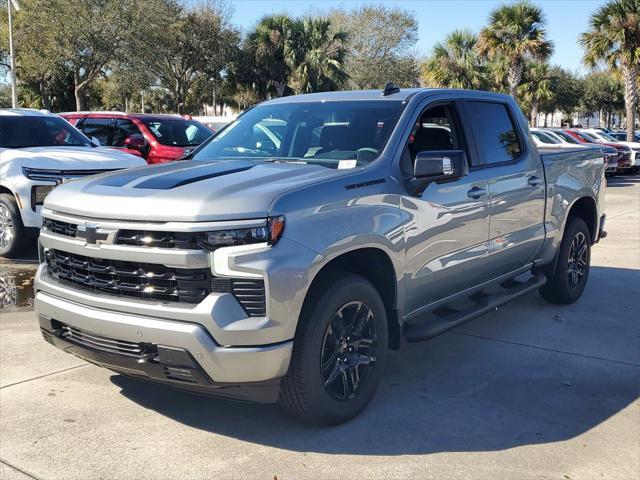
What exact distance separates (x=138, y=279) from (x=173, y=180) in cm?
65

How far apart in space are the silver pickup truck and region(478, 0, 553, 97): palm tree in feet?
87.8

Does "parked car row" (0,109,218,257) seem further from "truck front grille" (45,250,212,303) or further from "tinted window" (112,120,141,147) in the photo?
"truck front grille" (45,250,212,303)

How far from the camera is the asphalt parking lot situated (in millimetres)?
3580

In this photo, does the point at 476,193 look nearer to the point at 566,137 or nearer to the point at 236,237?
the point at 236,237

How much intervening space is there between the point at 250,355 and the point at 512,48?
2967 centimetres

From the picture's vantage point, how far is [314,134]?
15.8 feet

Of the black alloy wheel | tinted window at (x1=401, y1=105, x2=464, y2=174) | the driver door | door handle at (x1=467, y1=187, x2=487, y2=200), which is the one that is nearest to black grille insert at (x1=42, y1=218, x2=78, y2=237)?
the black alloy wheel

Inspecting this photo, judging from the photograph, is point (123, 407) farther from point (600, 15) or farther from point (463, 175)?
point (600, 15)

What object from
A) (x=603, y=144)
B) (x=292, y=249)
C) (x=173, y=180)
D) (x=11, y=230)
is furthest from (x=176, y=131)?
(x=603, y=144)

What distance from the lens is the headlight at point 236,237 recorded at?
343 cm

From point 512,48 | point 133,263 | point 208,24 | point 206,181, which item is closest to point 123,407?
point 133,263

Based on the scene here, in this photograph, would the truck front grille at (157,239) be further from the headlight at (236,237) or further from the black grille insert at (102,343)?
the black grille insert at (102,343)

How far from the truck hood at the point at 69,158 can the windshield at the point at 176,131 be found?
334 centimetres

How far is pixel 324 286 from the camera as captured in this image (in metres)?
3.77
